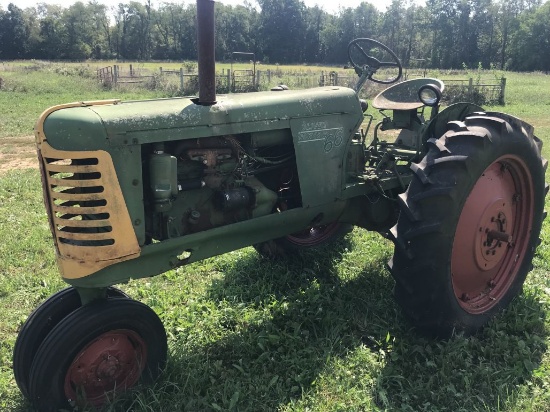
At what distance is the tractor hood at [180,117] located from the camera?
2426mm

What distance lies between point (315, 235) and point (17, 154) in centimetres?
751

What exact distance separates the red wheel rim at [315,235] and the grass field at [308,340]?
0.55ft

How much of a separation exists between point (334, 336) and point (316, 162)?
4.11 ft

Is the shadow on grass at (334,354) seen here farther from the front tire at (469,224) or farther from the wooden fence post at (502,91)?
the wooden fence post at (502,91)

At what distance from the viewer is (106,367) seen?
271 centimetres

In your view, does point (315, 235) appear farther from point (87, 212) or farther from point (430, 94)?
point (87, 212)

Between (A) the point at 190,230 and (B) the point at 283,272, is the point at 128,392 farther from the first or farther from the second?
(B) the point at 283,272

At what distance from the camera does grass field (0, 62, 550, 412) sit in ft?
9.27

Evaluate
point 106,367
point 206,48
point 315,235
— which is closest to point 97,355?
point 106,367

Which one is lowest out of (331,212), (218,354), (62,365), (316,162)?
(218,354)

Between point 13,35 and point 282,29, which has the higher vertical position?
point 282,29

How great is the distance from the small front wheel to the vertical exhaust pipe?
1.32m

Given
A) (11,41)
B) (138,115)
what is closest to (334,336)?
(138,115)

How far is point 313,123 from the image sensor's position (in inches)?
135
